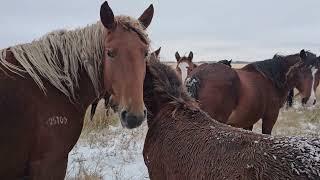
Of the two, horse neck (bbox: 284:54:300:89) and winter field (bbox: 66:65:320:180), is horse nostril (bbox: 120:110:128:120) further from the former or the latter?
horse neck (bbox: 284:54:300:89)

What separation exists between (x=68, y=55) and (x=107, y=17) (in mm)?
465

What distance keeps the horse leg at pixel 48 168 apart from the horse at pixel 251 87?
3.62m

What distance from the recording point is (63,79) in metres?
3.26

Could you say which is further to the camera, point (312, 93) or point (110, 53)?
point (312, 93)

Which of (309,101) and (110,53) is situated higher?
(110,53)

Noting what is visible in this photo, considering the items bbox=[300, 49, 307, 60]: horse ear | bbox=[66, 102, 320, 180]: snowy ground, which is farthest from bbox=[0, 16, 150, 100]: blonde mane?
bbox=[300, 49, 307, 60]: horse ear

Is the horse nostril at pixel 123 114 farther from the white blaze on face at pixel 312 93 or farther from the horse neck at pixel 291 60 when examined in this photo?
the white blaze on face at pixel 312 93

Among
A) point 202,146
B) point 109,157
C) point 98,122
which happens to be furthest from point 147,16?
point 98,122

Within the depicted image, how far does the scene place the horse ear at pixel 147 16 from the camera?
3494 millimetres

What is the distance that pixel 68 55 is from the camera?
334cm

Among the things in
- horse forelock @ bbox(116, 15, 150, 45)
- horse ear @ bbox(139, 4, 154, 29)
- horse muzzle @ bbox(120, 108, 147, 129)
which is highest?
horse ear @ bbox(139, 4, 154, 29)

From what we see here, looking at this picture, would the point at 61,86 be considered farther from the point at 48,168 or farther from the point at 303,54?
the point at 303,54

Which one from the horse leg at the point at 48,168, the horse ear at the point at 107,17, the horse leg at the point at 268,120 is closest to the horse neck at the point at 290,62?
the horse leg at the point at 268,120

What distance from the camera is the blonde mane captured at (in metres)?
3.21
